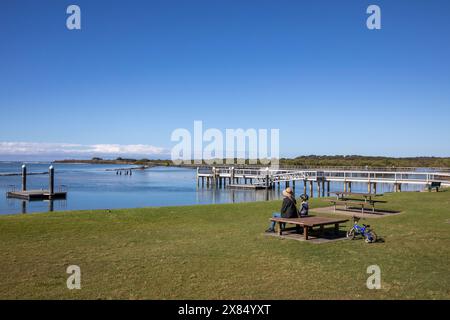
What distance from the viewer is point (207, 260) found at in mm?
9062

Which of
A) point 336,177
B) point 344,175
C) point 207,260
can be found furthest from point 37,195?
point 207,260

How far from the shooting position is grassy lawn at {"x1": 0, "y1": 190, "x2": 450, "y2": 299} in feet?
22.7

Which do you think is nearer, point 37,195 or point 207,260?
point 207,260

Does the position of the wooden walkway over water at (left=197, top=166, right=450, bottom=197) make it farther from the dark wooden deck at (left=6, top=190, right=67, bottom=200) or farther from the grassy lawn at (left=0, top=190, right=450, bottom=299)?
the dark wooden deck at (left=6, top=190, right=67, bottom=200)

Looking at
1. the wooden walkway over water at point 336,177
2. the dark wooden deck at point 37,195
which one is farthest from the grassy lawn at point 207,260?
the dark wooden deck at point 37,195

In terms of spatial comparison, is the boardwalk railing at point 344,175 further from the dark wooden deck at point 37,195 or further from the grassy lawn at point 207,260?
the grassy lawn at point 207,260

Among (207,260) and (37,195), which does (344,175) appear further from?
(207,260)

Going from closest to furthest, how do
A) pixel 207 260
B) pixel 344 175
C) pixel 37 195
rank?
pixel 207 260 < pixel 37 195 < pixel 344 175

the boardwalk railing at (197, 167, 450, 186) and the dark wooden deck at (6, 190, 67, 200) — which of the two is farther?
the dark wooden deck at (6, 190, 67, 200)

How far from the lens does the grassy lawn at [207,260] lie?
6930mm

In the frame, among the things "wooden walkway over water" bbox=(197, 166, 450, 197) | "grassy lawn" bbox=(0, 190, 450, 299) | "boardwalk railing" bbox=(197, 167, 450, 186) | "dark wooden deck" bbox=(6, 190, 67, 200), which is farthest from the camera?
"dark wooden deck" bbox=(6, 190, 67, 200)

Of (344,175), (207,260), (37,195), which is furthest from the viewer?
(344,175)

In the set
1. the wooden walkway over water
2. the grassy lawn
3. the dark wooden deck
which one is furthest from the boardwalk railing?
the grassy lawn
